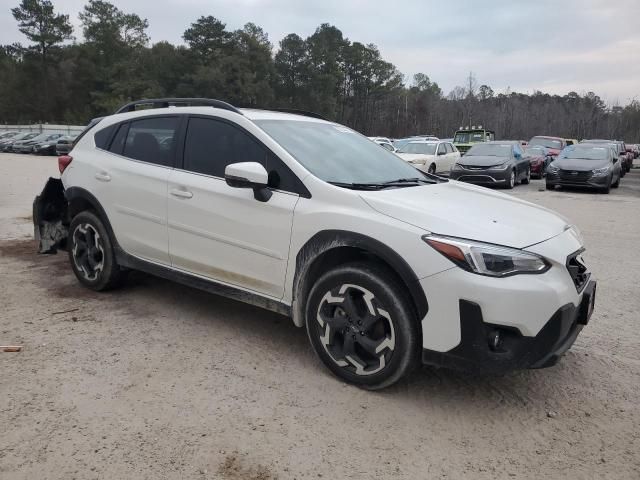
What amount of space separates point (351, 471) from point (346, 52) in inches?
3775

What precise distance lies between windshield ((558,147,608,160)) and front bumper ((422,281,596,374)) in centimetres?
1618

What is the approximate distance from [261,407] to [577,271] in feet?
6.65

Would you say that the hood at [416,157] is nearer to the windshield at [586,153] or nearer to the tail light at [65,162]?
the windshield at [586,153]

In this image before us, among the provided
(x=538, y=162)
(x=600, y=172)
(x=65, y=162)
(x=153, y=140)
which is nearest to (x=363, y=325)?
Result: (x=153, y=140)

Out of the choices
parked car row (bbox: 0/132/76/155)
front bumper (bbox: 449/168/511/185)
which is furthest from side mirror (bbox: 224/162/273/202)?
parked car row (bbox: 0/132/76/155)

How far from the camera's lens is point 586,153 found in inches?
683

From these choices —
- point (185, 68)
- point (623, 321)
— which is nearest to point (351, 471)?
point (623, 321)

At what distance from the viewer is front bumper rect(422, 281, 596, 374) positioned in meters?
2.76

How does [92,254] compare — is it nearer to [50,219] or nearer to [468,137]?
[50,219]

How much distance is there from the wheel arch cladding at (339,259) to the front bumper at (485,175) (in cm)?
1447

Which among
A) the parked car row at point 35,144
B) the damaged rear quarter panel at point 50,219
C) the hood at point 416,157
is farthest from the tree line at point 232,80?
the damaged rear quarter panel at point 50,219

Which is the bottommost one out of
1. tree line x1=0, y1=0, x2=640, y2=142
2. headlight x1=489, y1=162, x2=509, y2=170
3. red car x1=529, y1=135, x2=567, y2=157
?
headlight x1=489, y1=162, x2=509, y2=170

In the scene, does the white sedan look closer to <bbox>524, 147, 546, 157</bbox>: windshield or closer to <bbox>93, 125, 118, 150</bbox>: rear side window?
<bbox>524, 147, 546, 157</bbox>: windshield

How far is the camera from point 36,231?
5504 mm
